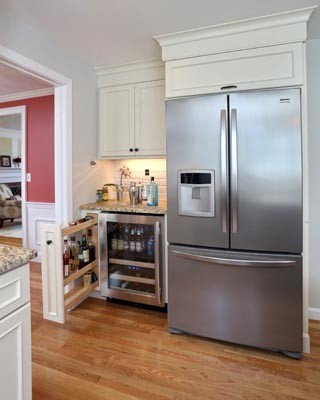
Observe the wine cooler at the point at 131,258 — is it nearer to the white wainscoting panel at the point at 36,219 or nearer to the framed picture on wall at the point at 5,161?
the white wainscoting panel at the point at 36,219

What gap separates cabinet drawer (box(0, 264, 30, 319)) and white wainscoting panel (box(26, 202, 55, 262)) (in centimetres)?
282

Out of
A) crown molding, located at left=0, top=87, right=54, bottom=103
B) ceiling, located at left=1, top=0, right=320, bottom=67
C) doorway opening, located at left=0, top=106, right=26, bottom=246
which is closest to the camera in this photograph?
ceiling, located at left=1, top=0, right=320, bottom=67

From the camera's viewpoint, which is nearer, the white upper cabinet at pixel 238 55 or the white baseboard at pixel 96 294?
the white upper cabinet at pixel 238 55

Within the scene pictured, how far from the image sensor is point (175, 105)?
1.95m

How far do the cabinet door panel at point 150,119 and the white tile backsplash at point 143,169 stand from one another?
0.85ft

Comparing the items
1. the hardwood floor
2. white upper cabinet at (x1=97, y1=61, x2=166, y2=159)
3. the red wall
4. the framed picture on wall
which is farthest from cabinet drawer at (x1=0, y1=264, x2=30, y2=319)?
the framed picture on wall

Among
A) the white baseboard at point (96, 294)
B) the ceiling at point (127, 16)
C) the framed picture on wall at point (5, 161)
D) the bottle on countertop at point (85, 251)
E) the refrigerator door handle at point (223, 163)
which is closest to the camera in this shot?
the ceiling at point (127, 16)

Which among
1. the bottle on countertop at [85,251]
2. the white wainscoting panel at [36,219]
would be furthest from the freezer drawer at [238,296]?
the white wainscoting panel at [36,219]

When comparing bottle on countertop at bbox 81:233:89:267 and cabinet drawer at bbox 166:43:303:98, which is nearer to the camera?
cabinet drawer at bbox 166:43:303:98

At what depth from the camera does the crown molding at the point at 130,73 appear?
2514 millimetres

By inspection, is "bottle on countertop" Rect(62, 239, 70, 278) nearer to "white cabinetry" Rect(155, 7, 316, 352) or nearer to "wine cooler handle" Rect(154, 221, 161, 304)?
"wine cooler handle" Rect(154, 221, 161, 304)

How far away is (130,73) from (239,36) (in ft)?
3.86

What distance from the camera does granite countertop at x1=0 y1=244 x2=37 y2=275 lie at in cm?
94

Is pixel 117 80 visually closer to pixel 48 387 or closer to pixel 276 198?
pixel 276 198
